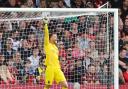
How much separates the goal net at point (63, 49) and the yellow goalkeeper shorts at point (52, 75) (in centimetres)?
28

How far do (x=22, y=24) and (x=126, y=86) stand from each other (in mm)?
2395

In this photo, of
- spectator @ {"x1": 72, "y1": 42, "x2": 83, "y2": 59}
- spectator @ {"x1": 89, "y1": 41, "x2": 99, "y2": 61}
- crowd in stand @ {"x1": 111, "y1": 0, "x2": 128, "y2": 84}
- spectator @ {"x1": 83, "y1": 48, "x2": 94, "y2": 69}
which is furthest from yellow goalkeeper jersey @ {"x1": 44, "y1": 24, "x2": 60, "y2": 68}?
crowd in stand @ {"x1": 111, "y1": 0, "x2": 128, "y2": 84}

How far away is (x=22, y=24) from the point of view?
11.8 meters

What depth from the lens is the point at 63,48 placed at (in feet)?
39.0

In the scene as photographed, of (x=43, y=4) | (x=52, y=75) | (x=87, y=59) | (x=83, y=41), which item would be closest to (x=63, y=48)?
(x=83, y=41)

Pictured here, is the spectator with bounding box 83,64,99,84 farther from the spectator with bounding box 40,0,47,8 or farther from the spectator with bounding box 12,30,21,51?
the spectator with bounding box 40,0,47,8

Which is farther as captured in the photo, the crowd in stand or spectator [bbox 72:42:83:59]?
the crowd in stand

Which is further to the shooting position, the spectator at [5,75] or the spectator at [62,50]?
the spectator at [62,50]

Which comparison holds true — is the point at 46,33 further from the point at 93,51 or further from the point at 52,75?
the point at 93,51

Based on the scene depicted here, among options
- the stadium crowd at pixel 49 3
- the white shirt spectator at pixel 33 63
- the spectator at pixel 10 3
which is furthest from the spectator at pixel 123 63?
the spectator at pixel 10 3

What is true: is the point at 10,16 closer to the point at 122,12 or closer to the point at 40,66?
the point at 40,66

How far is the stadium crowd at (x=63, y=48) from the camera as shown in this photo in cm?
1162

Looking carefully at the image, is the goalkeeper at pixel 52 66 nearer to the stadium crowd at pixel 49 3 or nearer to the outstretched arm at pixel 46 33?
the outstretched arm at pixel 46 33

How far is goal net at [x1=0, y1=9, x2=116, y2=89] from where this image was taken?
11.4 metres
